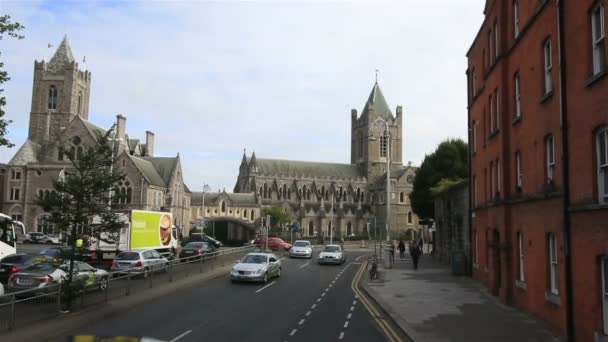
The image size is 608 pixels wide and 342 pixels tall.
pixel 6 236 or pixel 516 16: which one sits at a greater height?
pixel 516 16

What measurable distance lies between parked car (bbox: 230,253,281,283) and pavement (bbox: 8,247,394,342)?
39 centimetres

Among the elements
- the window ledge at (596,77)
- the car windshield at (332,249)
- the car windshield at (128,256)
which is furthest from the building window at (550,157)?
the car windshield at (332,249)

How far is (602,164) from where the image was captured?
11438 mm

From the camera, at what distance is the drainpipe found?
12.6 meters

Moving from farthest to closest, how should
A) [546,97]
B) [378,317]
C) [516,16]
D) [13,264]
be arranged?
[13,264], [516,16], [378,317], [546,97]

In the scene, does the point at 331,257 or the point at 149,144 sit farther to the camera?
the point at 149,144

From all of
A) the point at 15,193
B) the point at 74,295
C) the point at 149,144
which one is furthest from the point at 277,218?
the point at 74,295

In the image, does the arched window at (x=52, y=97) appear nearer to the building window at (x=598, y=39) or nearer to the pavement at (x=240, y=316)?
the pavement at (x=240, y=316)

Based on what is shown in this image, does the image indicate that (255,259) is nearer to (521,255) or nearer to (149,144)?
(521,255)

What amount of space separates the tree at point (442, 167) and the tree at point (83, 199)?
134 feet

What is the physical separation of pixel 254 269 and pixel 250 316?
8.75m

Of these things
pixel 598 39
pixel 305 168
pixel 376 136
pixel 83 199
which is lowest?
pixel 83 199

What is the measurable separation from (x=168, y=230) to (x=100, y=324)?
72.4ft

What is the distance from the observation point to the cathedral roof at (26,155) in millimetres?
66250
